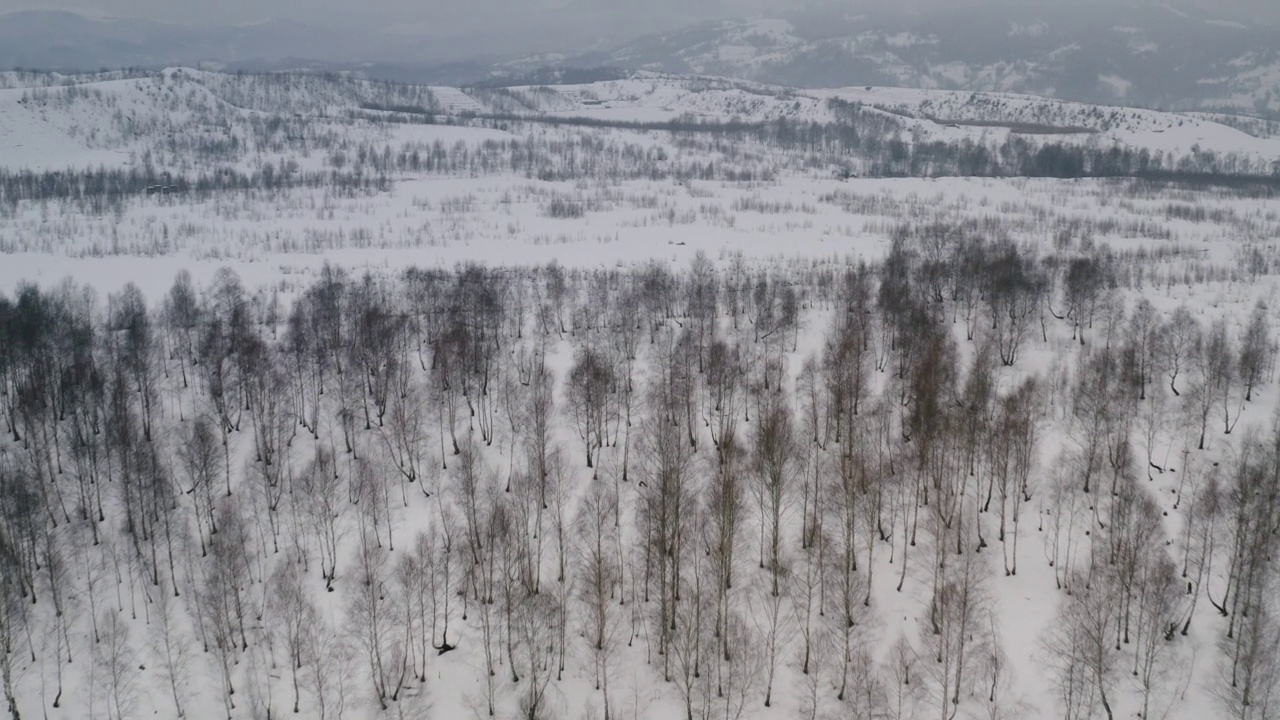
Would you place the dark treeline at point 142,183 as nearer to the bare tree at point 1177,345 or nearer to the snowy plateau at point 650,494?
the snowy plateau at point 650,494

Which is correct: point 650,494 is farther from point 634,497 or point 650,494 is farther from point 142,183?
point 142,183

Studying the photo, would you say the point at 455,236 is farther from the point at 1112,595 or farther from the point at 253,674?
the point at 1112,595

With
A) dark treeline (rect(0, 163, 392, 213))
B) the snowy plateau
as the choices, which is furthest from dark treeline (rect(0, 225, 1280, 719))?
dark treeline (rect(0, 163, 392, 213))

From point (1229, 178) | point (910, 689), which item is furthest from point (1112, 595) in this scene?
point (1229, 178)

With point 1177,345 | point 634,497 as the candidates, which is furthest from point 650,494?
point 1177,345

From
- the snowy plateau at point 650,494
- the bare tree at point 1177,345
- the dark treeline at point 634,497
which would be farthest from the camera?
the bare tree at point 1177,345

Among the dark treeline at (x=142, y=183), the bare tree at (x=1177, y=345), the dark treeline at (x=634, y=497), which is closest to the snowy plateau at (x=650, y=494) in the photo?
the dark treeline at (x=634, y=497)
